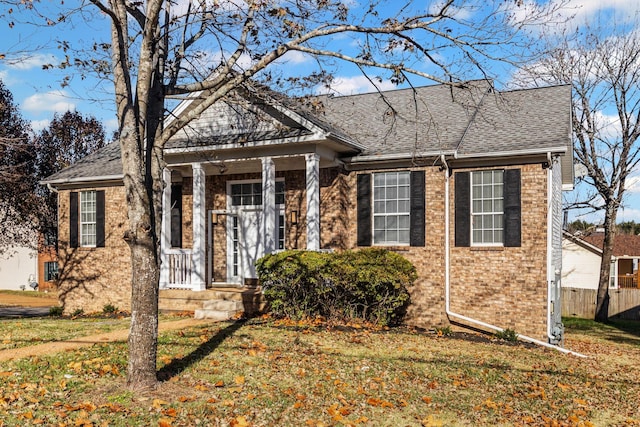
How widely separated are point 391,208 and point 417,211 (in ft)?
2.34

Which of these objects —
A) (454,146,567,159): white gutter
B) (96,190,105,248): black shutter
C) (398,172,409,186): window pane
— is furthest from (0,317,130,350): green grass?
(454,146,567,159): white gutter

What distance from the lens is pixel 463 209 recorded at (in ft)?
43.3

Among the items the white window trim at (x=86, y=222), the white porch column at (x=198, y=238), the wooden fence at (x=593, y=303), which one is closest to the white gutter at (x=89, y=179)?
the white window trim at (x=86, y=222)

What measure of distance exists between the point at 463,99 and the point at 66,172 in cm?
1236

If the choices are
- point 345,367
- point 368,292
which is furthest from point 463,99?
point 345,367

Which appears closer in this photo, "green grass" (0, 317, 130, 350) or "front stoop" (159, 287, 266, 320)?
"green grass" (0, 317, 130, 350)

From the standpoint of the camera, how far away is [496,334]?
12.4 m

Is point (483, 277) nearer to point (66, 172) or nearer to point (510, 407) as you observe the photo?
point (510, 407)

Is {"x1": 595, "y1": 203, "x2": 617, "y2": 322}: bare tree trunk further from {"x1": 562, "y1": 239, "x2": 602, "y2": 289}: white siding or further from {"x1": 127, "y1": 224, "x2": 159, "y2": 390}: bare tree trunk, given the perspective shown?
{"x1": 127, "y1": 224, "x2": 159, "y2": 390}: bare tree trunk

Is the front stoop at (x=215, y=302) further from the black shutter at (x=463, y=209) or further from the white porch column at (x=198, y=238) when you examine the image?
the black shutter at (x=463, y=209)

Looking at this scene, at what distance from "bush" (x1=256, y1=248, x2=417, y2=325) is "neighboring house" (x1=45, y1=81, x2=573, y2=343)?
1107mm

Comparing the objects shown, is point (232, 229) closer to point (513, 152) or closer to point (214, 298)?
point (214, 298)

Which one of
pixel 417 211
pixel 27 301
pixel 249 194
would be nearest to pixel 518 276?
pixel 417 211

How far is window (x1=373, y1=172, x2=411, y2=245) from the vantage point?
1386 cm
